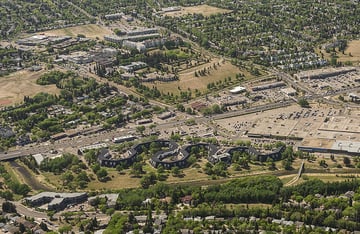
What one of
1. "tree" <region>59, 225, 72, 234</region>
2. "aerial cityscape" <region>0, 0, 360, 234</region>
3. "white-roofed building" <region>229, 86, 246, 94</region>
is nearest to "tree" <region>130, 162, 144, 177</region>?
"aerial cityscape" <region>0, 0, 360, 234</region>

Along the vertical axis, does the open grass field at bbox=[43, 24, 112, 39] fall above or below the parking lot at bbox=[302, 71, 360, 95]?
below

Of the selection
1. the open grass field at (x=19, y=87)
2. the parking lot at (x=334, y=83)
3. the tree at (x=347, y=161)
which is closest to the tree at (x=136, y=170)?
the tree at (x=347, y=161)

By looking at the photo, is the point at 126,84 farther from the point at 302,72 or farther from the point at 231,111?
the point at 302,72

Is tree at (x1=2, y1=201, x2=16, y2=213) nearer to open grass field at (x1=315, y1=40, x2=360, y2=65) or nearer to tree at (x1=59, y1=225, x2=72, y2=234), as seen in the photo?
tree at (x1=59, y1=225, x2=72, y2=234)

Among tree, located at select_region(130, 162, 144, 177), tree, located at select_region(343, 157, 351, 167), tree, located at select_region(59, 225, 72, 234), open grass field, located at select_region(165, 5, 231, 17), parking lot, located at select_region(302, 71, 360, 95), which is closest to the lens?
tree, located at select_region(59, 225, 72, 234)

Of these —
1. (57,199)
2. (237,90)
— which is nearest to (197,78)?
(237,90)

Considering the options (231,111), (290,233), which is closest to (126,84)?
(231,111)
